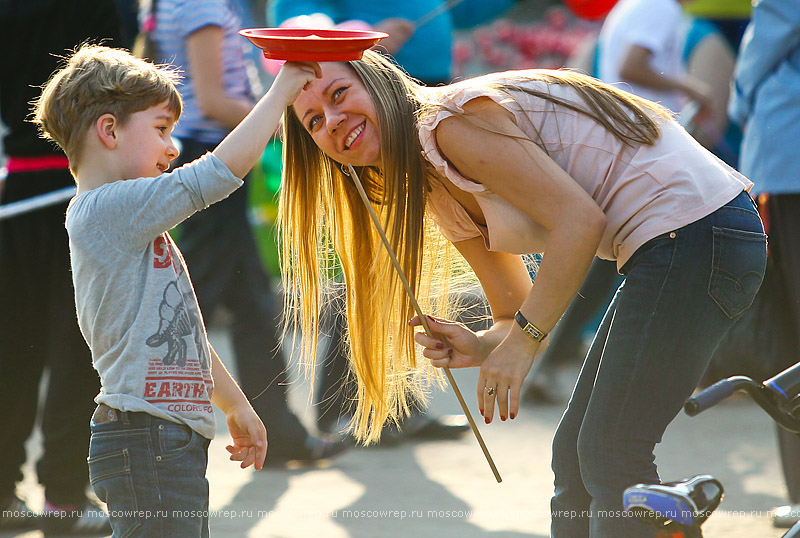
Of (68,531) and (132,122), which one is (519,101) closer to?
(132,122)

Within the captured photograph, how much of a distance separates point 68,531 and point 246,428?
1.19 m

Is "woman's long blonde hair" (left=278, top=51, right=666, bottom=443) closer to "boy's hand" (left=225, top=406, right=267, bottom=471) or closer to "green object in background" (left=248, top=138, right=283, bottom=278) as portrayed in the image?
"boy's hand" (left=225, top=406, right=267, bottom=471)

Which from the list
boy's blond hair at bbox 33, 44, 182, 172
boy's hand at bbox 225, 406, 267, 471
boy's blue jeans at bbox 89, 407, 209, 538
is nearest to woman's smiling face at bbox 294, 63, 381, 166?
boy's blond hair at bbox 33, 44, 182, 172

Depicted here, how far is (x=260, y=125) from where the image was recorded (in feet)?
6.29

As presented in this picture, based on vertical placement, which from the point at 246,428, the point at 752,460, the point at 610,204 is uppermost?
the point at 610,204

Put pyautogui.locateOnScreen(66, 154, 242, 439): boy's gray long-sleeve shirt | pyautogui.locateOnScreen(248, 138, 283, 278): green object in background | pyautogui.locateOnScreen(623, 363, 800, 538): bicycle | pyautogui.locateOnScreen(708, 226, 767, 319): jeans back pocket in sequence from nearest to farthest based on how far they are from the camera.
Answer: pyautogui.locateOnScreen(623, 363, 800, 538): bicycle → pyautogui.locateOnScreen(66, 154, 242, 439): boy's gray long-sleeve shirt → pyautogui.locateOnScreen(708, 226, 767, 319): jeans back pocket → pyautogui.locateOnScreen(248, 138, 283, 278): green object in background

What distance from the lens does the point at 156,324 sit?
193 cm

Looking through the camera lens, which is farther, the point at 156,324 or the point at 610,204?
the point at 610,204

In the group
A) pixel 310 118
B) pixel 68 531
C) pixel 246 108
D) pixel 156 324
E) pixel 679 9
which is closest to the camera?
pixel 156 324

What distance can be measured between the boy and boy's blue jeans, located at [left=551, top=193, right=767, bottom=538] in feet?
2.50

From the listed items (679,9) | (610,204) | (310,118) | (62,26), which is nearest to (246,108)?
(62,26)

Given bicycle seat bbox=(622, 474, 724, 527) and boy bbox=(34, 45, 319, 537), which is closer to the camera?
bicycle seat bbox=(622, 474, 724, 527)

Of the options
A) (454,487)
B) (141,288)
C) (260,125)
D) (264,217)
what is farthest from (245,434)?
(264,217)

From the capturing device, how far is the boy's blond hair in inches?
78.4
